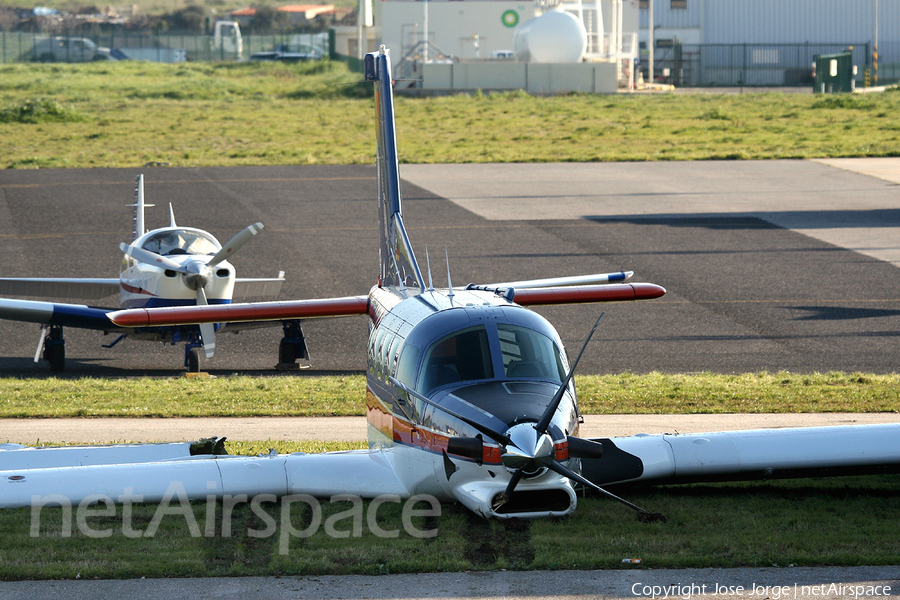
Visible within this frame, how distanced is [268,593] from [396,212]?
668cm

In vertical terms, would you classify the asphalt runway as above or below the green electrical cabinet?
below

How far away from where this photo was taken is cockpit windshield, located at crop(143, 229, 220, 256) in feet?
67.5

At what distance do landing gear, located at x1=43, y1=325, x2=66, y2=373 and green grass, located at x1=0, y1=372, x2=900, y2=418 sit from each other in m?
1.68

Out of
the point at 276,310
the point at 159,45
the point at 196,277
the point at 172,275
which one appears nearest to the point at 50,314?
the point at 172,275

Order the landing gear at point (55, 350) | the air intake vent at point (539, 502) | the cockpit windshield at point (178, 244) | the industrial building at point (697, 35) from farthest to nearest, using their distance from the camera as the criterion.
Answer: the industrial building at point (697, 35)
the cockpit windshield at point (178, 244)
the landing gear at point (55, 350)
the air intake vent at point (539, 502)

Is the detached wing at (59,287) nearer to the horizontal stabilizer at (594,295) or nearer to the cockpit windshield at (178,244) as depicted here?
the cockpit windshield at (178,244)

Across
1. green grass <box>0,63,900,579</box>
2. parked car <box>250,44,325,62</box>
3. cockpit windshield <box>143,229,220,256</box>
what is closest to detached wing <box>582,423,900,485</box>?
green grass <box>0,63,900,579</box>

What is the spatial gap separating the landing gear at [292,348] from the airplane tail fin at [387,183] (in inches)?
186

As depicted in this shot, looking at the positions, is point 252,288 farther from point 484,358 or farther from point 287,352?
point 484,358

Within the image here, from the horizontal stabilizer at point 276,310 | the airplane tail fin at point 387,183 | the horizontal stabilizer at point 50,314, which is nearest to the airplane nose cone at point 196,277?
the horizontal stabilizer at point 50,314

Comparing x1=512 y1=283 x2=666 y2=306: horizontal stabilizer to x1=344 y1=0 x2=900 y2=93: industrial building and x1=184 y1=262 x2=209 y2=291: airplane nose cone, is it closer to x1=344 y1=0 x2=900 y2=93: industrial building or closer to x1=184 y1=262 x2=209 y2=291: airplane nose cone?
x1=184 y1=262 x2=209 y2=291: airplane nose cone

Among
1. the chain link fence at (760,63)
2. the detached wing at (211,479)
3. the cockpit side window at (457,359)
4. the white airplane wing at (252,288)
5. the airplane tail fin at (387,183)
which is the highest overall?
the chain link fence at (760,63)

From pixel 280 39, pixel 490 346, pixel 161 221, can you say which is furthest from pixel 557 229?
pixel 280 39

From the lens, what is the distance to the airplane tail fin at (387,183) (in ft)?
43.7
